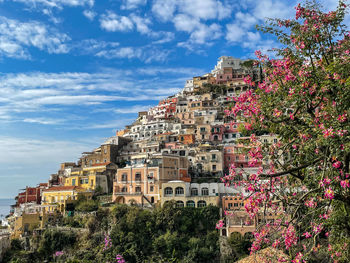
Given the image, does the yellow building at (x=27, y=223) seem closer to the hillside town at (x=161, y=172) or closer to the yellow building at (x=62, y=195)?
the hillside town at (x=161, y=172)

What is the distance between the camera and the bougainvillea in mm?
6566

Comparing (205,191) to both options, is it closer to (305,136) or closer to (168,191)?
(168,191)

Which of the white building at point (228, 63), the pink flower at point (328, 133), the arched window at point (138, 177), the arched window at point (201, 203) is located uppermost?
the white building at point (228, 63)

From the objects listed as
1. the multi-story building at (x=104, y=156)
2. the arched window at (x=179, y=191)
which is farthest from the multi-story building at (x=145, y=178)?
the multi-story building at (x=104, y=156)

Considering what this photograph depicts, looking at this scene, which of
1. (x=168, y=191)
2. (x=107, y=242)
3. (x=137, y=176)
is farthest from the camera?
(x=137, y=176)

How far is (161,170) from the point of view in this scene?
39062 mm

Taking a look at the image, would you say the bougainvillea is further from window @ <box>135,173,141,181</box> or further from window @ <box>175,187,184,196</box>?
window @ <box>135,173,141,181</box>

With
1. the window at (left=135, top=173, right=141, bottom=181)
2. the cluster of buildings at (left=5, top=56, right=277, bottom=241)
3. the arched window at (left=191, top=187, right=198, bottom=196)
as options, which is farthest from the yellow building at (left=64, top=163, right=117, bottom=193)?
the arched window at (left=191, top=187, right=198, bottom=196)

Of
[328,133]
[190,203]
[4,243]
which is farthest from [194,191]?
[328,133]

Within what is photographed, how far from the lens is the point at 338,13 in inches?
328

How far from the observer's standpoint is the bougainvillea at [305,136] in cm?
657

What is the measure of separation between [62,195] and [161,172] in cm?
1444

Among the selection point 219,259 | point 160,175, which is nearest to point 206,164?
point 160,175

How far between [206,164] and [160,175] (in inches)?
350
